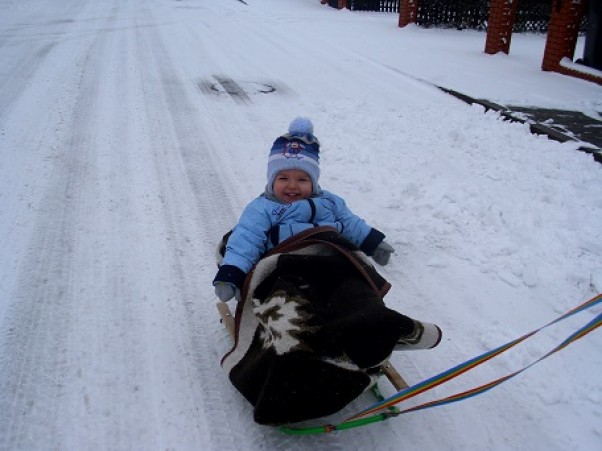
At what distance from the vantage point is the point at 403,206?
3439 millimetres

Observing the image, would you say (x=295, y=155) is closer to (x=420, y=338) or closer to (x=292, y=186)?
(x=292, y=186)

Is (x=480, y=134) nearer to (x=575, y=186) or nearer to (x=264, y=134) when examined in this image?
(x=575, y=186)

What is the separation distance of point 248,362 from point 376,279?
2.20 feet

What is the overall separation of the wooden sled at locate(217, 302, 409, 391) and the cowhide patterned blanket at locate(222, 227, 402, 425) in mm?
217

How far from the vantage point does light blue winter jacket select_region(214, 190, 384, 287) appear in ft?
7.09

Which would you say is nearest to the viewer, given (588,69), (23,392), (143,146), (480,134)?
(23,392)

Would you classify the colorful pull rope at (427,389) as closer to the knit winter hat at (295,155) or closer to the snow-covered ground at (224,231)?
the snow-covered ground at (224,231)

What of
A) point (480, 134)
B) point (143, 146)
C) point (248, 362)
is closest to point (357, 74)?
point (480, 134)

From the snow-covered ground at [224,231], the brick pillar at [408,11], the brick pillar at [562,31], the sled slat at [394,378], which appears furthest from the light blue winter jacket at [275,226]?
the brick pillar at [408,11]

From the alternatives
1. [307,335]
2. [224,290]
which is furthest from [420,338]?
[224,290]

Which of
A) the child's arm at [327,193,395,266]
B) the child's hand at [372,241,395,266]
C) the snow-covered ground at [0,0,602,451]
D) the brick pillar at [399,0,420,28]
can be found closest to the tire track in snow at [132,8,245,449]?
the snow-covered ground at [0,0,602,451]

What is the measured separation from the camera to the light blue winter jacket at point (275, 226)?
2162mm

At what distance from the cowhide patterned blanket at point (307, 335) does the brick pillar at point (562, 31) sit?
7.10 metres

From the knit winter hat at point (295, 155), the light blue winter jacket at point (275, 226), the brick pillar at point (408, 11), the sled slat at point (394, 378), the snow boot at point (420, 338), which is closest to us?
the snow boot at point (420, 338)
